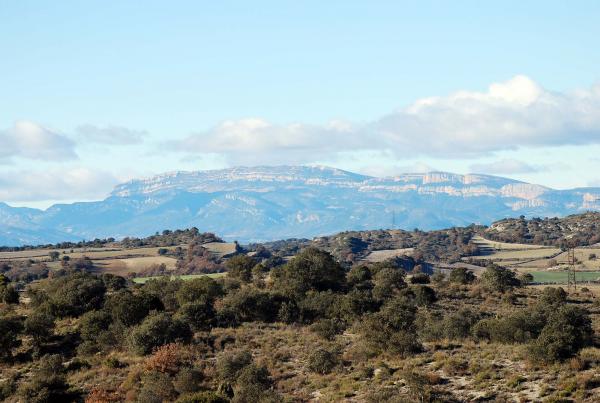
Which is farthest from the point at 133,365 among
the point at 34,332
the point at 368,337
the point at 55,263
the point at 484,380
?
the point at 55,263

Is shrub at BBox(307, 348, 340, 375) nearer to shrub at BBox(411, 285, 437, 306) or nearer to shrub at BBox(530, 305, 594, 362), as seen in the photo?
shrub at BBox(530, 305, 594, 362)

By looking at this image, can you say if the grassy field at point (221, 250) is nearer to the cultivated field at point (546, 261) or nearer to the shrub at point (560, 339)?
the cultivated field at point (546, 261)

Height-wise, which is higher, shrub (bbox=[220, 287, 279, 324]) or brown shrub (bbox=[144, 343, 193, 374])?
shrub (bbox=[220, 287, 279, 324])

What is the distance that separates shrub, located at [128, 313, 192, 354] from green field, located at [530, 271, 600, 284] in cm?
8357

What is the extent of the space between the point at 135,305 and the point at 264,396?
966 inches

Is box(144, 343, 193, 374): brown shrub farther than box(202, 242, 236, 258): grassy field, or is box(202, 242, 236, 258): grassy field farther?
box(202, 242, 236, 258): grassy field

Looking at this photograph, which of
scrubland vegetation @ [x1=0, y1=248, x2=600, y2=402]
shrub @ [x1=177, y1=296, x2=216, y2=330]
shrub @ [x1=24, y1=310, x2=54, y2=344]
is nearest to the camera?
scrubland vegetation @ [x1=0, y1=248, x2=600, y2=402]

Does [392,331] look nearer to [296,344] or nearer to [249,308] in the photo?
[296,344]

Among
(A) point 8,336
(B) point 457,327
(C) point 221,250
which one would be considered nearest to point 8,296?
(A) point 8,336

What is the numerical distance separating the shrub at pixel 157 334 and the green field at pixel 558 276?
8357cm

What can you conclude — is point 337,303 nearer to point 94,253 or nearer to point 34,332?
point 34,332

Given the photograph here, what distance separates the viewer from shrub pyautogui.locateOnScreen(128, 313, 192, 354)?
51906 millimetres

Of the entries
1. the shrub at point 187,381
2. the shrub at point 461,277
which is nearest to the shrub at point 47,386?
the shrub at point 187,381

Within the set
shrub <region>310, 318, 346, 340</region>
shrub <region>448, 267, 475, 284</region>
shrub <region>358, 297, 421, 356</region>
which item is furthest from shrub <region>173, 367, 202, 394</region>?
shrub <region>448, 267, 475, 284</region>
